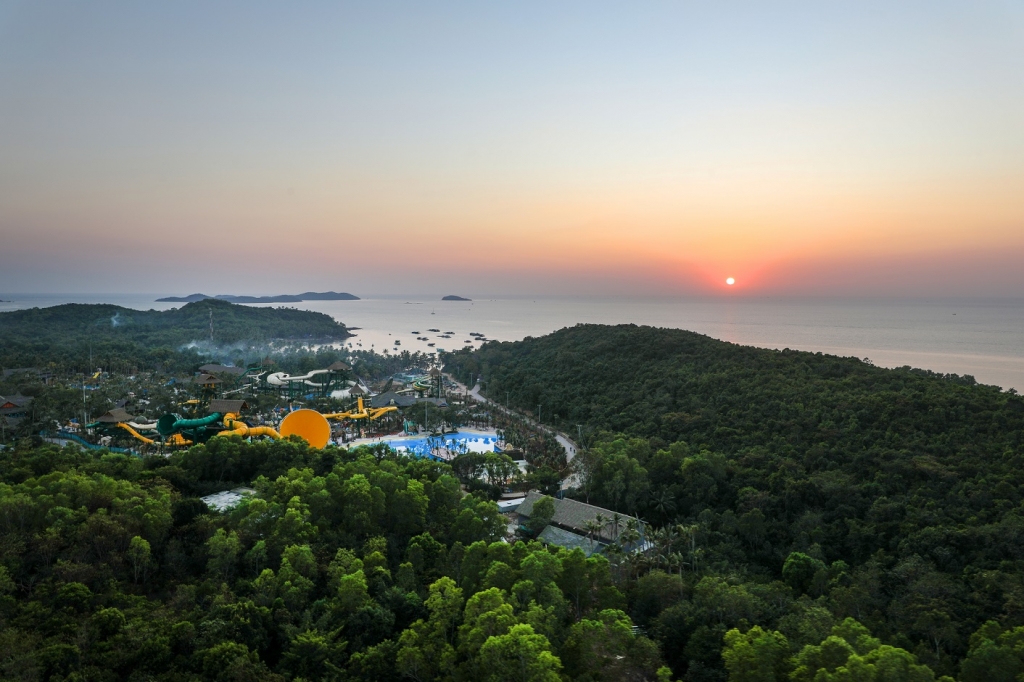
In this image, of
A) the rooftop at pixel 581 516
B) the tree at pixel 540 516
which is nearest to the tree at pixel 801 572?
the rooftop at pixel 581 516

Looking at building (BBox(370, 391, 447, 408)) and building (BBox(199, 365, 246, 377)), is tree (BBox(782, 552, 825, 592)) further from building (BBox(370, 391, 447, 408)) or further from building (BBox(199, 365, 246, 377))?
building (BBox(199, 365, 246, 377))

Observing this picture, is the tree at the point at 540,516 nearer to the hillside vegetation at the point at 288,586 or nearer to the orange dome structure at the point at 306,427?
the hillside vegetation at the point at 288,586

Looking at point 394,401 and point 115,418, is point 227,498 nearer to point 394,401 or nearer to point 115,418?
point 115,418

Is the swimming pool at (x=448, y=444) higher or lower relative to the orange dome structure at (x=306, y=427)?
lower

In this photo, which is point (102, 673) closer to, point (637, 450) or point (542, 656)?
point (542, 656)

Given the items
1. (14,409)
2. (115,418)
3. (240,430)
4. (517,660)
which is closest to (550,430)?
(240,430)

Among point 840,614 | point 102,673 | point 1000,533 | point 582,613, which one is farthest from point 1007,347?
point 102,673

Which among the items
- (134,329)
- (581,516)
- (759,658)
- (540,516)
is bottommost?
(581,516)
